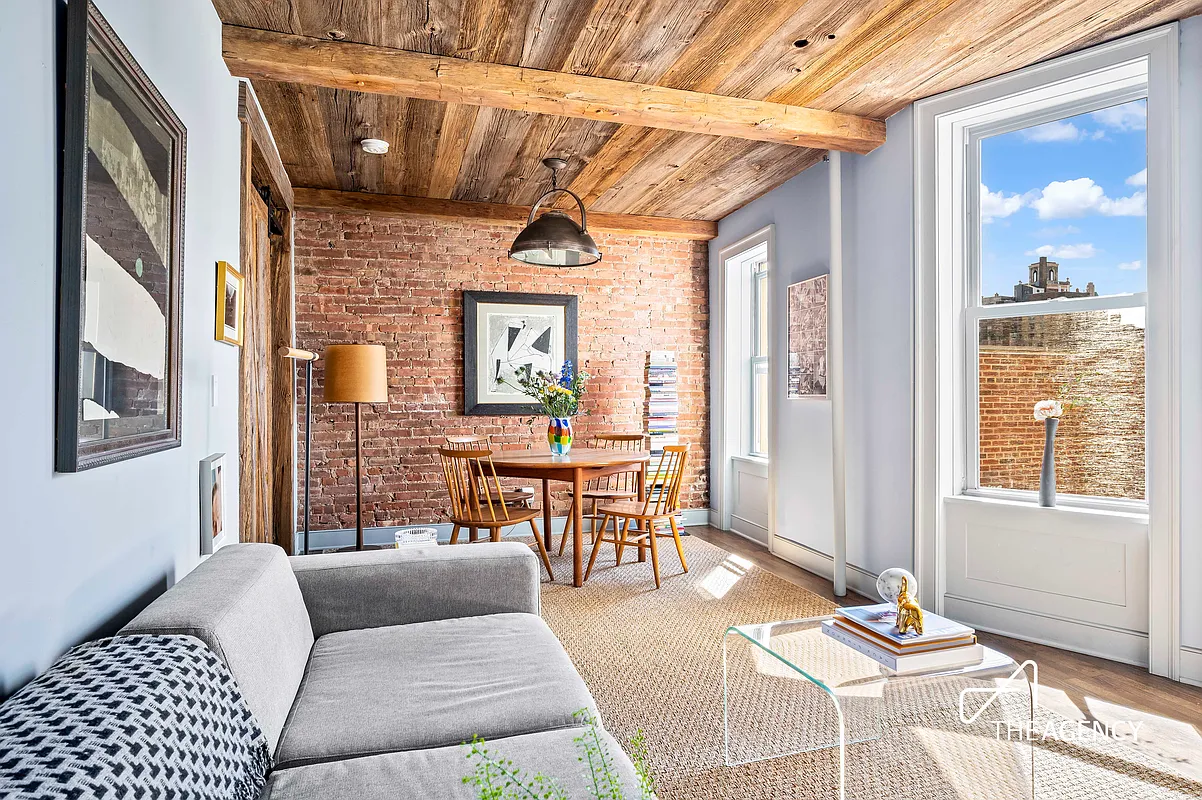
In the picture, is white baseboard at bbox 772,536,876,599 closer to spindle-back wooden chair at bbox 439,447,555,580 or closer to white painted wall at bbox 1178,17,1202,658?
white painted wall at bbox 1178,17,1202,658

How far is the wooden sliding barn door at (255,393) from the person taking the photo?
301 cm

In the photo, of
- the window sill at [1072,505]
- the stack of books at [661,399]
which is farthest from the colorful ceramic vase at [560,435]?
the window sill at [1072,505]

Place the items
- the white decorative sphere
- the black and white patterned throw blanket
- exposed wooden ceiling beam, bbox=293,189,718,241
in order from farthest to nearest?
exposed wooden ceiling beam, bbox=293,189,718,241
the white decorative sphere
the black and white patterned throw blanket

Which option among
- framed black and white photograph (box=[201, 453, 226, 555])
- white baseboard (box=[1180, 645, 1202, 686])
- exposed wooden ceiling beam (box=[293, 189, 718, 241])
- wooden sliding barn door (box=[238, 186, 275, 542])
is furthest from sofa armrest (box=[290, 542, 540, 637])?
exposed wooden ceiling beam (box=[293, 189, 718, 241])

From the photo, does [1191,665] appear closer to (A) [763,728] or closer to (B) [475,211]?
(A) [763,728]

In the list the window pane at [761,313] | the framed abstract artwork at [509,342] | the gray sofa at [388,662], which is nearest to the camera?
the gray sofa at [388,662]

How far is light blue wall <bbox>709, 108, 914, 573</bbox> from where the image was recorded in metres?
3.59

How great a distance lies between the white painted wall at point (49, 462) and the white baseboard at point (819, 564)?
3.36 meters

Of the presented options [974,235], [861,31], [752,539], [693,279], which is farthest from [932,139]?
[752,539]

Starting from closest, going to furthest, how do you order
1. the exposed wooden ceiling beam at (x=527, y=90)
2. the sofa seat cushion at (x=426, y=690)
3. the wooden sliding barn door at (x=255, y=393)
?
the sofa seat cushion at (x=426, y=690) → the exposed wooden ceiling beam at (x=527, y=90) → the wooden sliding barn door at (x=255, y=393)

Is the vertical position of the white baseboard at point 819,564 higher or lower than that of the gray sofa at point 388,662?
lower

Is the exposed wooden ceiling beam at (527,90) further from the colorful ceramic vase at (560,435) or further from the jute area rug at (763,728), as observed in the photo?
the jute area rug at (763,728)

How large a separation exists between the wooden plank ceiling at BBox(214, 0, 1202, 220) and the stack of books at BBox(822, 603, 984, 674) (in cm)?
226

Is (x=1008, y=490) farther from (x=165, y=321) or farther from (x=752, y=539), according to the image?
(x=165, y=321)
